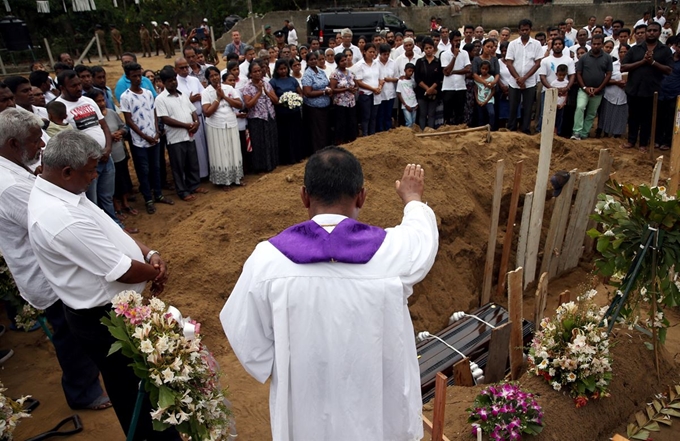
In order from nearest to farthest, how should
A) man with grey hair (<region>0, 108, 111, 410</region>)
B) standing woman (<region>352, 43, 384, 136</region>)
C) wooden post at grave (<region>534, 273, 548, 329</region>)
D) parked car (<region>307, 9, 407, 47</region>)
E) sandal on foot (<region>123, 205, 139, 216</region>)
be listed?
man with grey hair (<region>0, 108, 111, 410</region>)
wooden post at grave (<region>534, 273, 548, 329</region>)
sandal on foot (<region>123, 205, 139, 216</region>)
standing woman (<region>352, 43, 384, 136</region>)
parked car (<region>307, 9, 407, 47</region>)

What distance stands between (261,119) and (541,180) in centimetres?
491

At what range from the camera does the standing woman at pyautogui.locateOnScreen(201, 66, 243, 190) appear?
26.1ft

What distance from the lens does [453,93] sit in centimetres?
1009

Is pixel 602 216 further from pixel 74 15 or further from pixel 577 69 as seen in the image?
pixel 74 15

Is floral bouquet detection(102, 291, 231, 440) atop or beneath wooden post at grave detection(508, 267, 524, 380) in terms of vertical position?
atop

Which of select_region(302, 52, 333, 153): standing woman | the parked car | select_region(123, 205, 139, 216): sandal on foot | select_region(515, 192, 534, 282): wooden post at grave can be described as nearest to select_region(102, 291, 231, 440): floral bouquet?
select_region(515, 192, 534, 282): wooden post at grave

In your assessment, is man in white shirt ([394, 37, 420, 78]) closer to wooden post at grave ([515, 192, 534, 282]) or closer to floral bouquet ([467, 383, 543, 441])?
wooden post at grave ([515, 192, 534, 282])

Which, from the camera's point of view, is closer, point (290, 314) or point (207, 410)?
point (290, 314)

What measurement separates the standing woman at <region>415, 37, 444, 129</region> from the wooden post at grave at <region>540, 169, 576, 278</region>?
15.4 ft

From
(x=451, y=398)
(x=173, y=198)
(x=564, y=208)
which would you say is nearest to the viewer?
(x=451, y=398)

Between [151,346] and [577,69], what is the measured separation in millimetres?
9795

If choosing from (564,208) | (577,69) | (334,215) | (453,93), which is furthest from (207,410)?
(577,69)

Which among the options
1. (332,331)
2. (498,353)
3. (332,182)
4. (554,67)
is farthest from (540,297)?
(554,67)

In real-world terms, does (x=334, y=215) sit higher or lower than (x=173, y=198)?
higher
